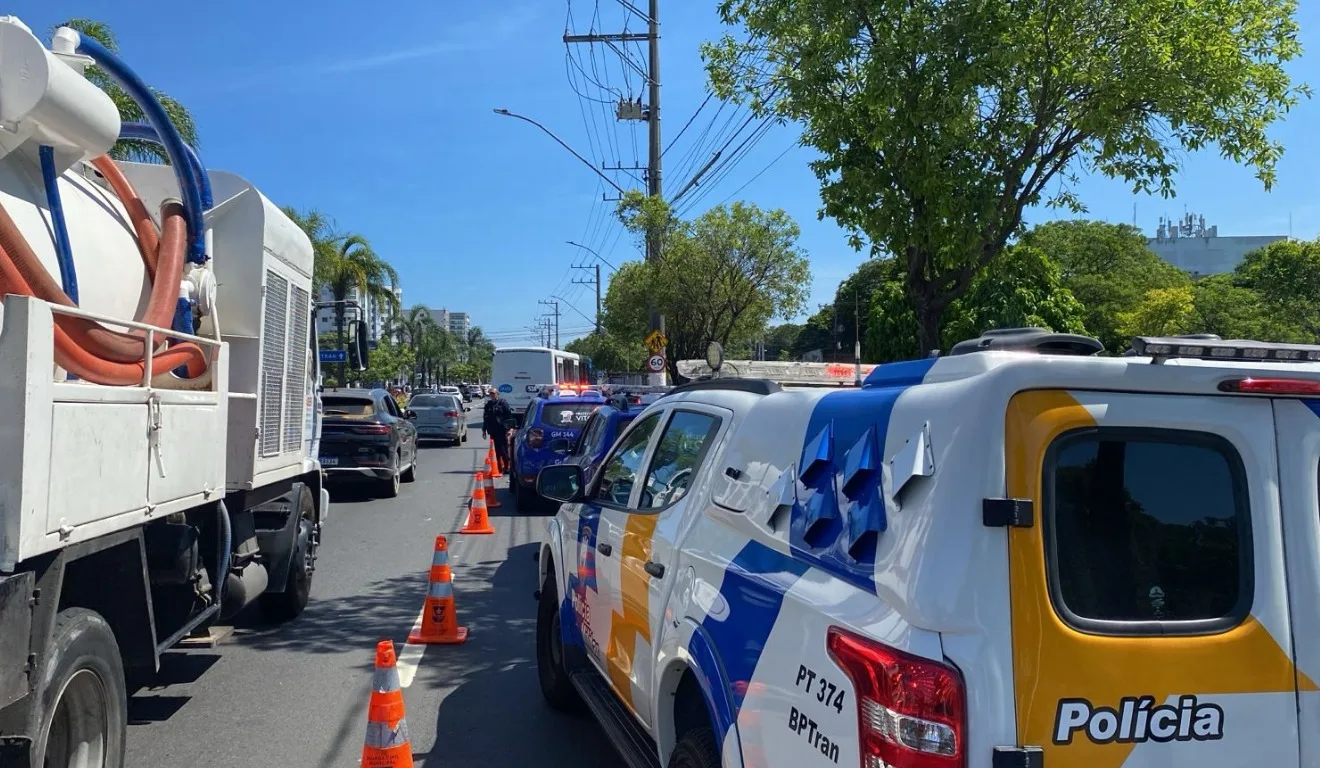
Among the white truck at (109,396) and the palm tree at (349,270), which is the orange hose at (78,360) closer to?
the white truck at (109,396)

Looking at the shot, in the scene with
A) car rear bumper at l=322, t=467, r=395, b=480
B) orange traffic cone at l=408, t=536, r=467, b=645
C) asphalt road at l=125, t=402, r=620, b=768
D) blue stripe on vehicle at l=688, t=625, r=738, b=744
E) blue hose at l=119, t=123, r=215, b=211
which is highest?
blue hose at l=119, t=123, r=215, b=211

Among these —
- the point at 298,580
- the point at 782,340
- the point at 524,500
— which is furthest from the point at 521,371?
the point at 782,340

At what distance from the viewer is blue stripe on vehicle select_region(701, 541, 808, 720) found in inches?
112

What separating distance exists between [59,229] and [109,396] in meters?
0.99

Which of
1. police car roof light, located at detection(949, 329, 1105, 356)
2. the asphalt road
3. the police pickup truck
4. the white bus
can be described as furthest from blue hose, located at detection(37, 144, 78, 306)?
the white bus

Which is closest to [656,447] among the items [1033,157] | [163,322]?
[163,322]

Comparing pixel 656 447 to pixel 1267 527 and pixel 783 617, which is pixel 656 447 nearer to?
pixel 783 617

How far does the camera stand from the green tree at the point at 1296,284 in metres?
29.0

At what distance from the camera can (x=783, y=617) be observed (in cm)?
276

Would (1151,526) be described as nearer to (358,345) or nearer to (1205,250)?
(358,345)

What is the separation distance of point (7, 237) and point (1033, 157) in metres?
7.00

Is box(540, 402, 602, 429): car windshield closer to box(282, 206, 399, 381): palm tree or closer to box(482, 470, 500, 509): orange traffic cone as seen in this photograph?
box(482, 470, 500, 509): orange traffic cone

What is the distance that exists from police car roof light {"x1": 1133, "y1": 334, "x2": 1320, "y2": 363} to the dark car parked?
14338 mm

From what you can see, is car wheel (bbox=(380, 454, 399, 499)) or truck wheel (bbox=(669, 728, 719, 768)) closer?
truck wheel (bbox=(669, 728, 719, 768))
